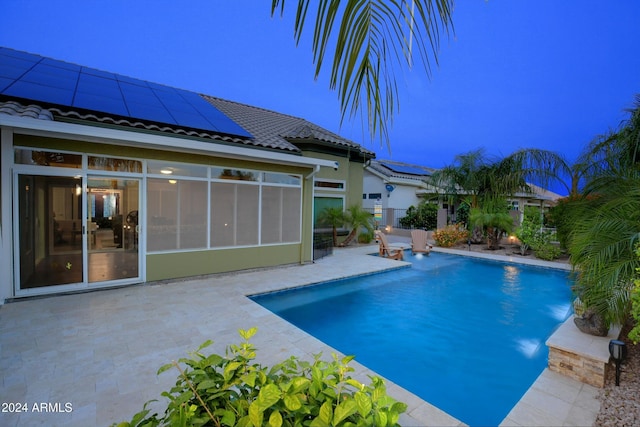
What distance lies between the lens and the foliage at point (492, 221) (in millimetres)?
14523

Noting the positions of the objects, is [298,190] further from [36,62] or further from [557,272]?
[557,272]

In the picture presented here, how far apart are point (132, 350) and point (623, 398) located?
644 centimetres

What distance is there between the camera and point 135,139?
267 inches

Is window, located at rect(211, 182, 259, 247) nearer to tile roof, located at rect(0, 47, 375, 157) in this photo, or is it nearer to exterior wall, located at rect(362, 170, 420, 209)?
tile roof, located at rect(0, 47, 375, 157)

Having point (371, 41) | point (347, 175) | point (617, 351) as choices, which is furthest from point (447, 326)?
point (347, 175)

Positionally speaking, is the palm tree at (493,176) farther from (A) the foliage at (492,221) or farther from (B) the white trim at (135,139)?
(B) the white trim at (135,139)

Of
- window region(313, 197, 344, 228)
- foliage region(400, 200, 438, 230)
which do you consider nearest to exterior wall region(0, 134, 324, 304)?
window region(313, 197, 344, 228)

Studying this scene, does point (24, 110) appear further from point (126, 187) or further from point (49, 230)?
point (49, 230)

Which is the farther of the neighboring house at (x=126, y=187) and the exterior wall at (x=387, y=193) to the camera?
the exterior wall at (x=387, y=193)

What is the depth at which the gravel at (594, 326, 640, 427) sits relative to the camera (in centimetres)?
321

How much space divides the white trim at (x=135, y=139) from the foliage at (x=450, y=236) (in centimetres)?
1029

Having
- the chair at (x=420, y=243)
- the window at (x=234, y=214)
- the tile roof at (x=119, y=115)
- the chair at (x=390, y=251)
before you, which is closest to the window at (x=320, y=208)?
the tile roof at (x=119, y=115)

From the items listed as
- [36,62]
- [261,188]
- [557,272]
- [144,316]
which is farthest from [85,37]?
[557,272]

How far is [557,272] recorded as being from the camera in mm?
11422
